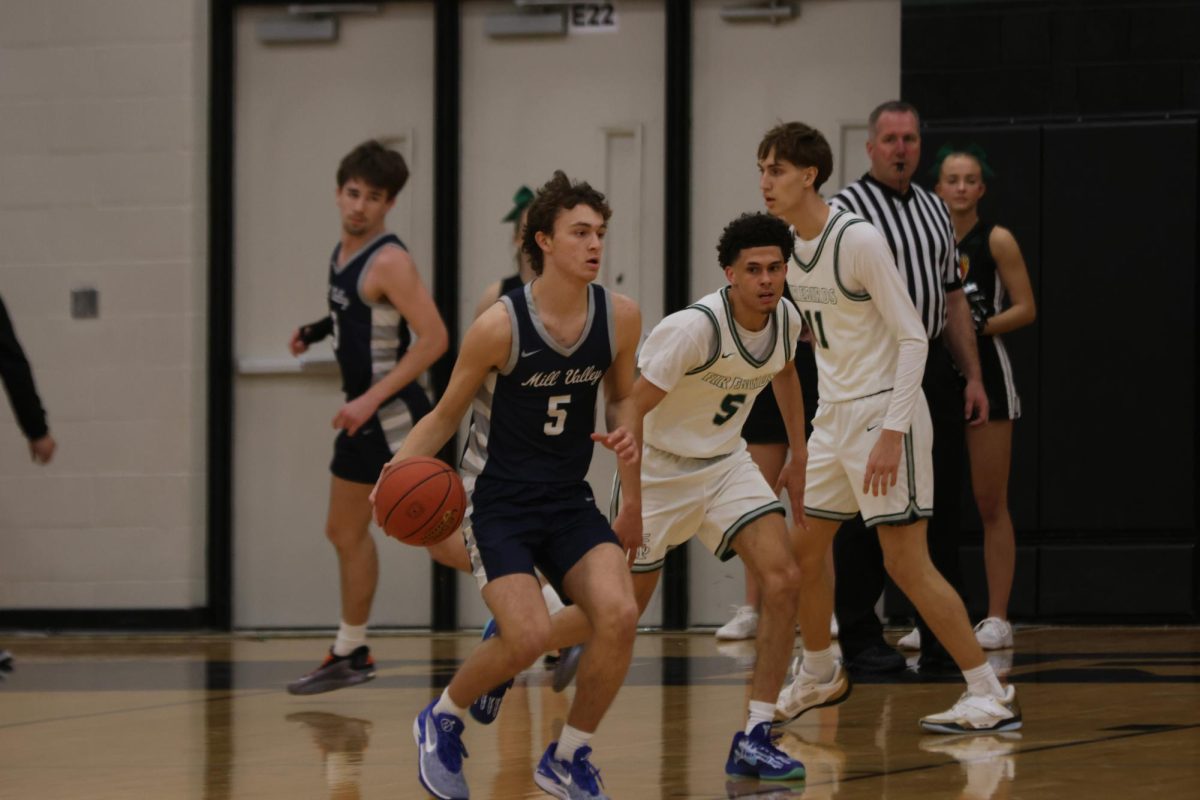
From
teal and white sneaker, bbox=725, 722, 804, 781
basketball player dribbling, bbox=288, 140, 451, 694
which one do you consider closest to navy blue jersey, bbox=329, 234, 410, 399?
basketball player dribbling, bbox=288, 140, 451, 694

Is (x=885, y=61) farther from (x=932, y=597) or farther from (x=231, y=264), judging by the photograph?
(x=932, y=597)

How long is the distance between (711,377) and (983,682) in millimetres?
1141

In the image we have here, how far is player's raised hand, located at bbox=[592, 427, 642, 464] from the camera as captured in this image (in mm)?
4141

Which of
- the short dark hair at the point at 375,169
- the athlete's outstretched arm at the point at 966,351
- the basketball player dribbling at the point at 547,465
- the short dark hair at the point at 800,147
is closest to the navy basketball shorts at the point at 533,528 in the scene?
the basketball player dribbling at the point at 547,465

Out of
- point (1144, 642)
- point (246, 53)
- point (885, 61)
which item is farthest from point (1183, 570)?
point (246, 53)

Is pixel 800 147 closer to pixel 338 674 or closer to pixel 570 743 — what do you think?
pixel 570 743

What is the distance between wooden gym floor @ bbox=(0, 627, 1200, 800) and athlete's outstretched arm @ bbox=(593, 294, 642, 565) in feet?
2.01

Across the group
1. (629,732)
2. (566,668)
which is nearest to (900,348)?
(629,732)

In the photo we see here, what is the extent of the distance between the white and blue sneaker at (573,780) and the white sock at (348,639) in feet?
6.89

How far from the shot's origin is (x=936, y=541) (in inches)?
245

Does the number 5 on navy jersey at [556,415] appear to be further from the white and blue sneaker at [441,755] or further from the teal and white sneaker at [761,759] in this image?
the teal and white sneaker at [761,759]

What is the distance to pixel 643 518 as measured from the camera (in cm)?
487

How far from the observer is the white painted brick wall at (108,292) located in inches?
333

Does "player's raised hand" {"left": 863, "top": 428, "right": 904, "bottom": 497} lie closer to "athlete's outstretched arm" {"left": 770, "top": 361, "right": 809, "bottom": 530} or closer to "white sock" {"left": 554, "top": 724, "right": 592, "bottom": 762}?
"athlete's outstretched arm" {"left": 770, "top": 361, "right": 809, "bottom": 530}
